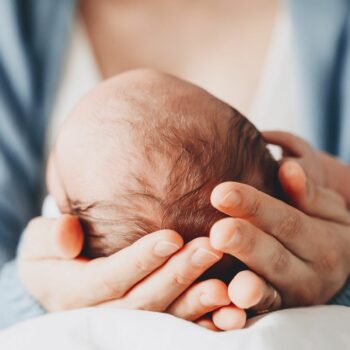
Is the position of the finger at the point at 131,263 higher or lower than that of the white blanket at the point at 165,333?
higher

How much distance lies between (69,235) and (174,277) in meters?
0.13

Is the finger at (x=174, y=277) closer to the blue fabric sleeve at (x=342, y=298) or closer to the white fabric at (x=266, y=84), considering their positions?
the blue fabric sleeve at (x=342, y=298)

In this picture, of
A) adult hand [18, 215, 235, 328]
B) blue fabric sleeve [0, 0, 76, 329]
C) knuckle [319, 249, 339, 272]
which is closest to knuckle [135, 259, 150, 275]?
adult hand [18, 215, 235, 328]

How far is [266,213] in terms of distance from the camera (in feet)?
1.78

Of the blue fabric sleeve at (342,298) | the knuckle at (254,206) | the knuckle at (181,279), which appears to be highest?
the knuckle at (254,206)

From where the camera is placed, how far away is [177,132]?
23.2 inches

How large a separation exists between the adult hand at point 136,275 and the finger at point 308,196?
16 centimetres

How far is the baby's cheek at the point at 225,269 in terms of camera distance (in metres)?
0.56

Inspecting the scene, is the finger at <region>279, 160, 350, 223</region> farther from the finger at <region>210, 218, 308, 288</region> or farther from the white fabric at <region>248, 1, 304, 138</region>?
the white fabric at <region>248, 1, 304, 138</region>

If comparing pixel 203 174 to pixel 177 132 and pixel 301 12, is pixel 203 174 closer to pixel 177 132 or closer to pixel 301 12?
pixel 177 132

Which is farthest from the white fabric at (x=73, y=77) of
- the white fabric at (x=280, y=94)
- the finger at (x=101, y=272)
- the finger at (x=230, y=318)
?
the finger at (x=230, y=318)

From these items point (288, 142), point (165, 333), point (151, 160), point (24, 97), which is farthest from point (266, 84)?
point (165, 333)

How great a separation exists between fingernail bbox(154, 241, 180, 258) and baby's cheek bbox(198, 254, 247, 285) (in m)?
0.07

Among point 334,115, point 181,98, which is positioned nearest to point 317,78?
point 334,115
